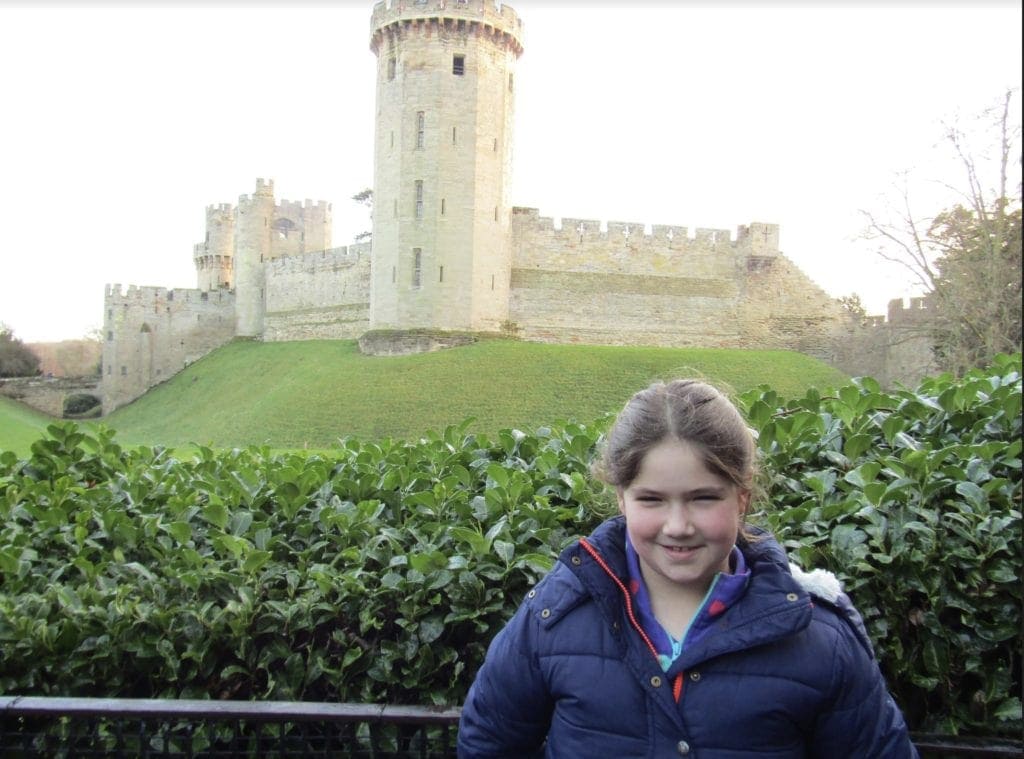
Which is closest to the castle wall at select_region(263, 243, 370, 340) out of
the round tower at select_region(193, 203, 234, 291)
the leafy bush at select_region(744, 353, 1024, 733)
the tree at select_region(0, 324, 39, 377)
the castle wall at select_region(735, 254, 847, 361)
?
the round tower at select_region(193, 203, 234, 291)

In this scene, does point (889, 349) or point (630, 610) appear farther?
point (889, 349)

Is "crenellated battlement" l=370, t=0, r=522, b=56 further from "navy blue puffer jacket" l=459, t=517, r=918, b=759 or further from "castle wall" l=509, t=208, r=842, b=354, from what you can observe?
"navy blue puffer jacket" l=459, t=517, r=918, b=759

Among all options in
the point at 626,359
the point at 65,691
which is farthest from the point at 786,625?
the point at 626,359

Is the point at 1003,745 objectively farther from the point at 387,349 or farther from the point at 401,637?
the point at 387,349

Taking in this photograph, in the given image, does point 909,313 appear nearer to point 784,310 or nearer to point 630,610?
point 784,310

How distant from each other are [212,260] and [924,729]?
5110 centimetres

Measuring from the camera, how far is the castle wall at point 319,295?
125 feet

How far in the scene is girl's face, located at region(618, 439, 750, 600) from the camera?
82.0 inches

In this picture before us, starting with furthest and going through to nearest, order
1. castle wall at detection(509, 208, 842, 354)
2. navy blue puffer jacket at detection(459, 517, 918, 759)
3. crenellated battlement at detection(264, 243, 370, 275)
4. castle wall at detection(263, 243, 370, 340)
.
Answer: crenellated battlement at detection(264, 243, 370, 275) → castle wall at detection(263, 243, 370, 340) → castle wall at detection(509, 208, 842, 354) → navy blue puffer jacket at detection(459, 517, 918, 759)

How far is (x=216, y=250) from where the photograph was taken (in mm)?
49656

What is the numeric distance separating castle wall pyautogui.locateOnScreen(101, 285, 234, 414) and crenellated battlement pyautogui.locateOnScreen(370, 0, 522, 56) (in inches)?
749

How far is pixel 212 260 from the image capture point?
49812 millimetres

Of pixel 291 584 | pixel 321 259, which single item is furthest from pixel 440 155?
pixel 291 584

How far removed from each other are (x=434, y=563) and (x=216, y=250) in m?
50.1
